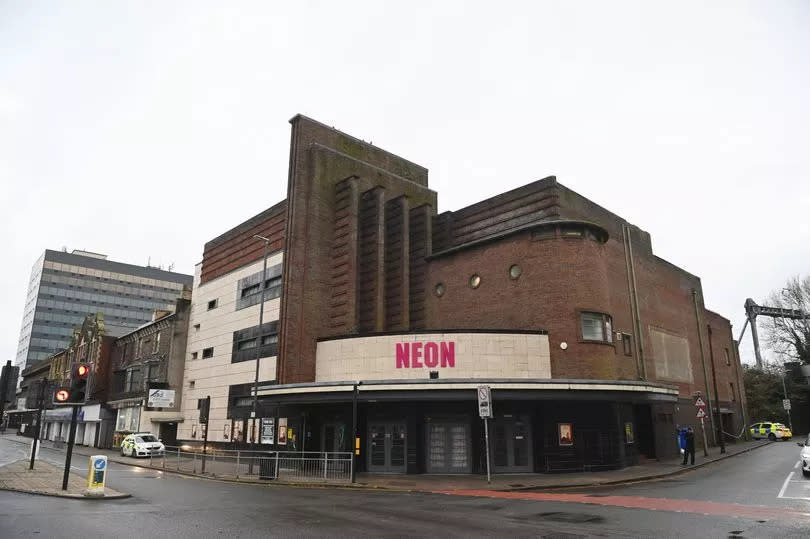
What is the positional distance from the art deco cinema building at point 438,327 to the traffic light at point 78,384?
10316mm

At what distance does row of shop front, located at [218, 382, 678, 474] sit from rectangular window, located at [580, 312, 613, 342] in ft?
11.2

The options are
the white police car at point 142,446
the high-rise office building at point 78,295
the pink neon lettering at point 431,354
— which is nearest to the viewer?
the pink neon lettering at point 431,354

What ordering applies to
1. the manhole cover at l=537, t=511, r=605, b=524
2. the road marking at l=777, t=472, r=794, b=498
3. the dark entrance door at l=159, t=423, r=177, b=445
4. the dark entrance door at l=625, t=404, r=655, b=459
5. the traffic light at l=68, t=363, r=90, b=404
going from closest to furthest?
1. the manhole cover at l=537, t=511, r=605, b=524
2. the road marking at l=777, t=472, r=794, b=498
3. the traffic light at l=68, t=363, r=90, b=404
4. the dark entrance door at l=625, t=404, r=655, b=459
5. the dark entrance door at l=159, t=423, r=177, b=445

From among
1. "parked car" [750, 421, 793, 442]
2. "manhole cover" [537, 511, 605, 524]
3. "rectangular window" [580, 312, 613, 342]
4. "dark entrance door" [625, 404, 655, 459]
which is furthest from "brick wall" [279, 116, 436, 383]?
"parked car" [750, 421, 793, 442]

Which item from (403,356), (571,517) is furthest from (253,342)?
(571,517)

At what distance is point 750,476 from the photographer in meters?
22.2

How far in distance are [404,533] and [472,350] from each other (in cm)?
1700

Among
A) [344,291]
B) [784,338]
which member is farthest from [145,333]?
[784,338]

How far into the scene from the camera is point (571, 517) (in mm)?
13016

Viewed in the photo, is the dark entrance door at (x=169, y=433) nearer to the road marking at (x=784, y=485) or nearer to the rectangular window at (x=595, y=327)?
the rectangular window at (x=595, y=327)

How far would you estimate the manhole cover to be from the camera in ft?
41.1

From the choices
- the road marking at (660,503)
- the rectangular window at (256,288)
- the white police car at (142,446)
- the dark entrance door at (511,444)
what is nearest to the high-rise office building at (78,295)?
the white police car at (142,446)

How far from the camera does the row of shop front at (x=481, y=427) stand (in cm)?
2469

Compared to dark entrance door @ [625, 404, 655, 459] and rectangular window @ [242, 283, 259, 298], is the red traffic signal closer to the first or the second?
rectangular window @ [242, 283, 259, 298]
